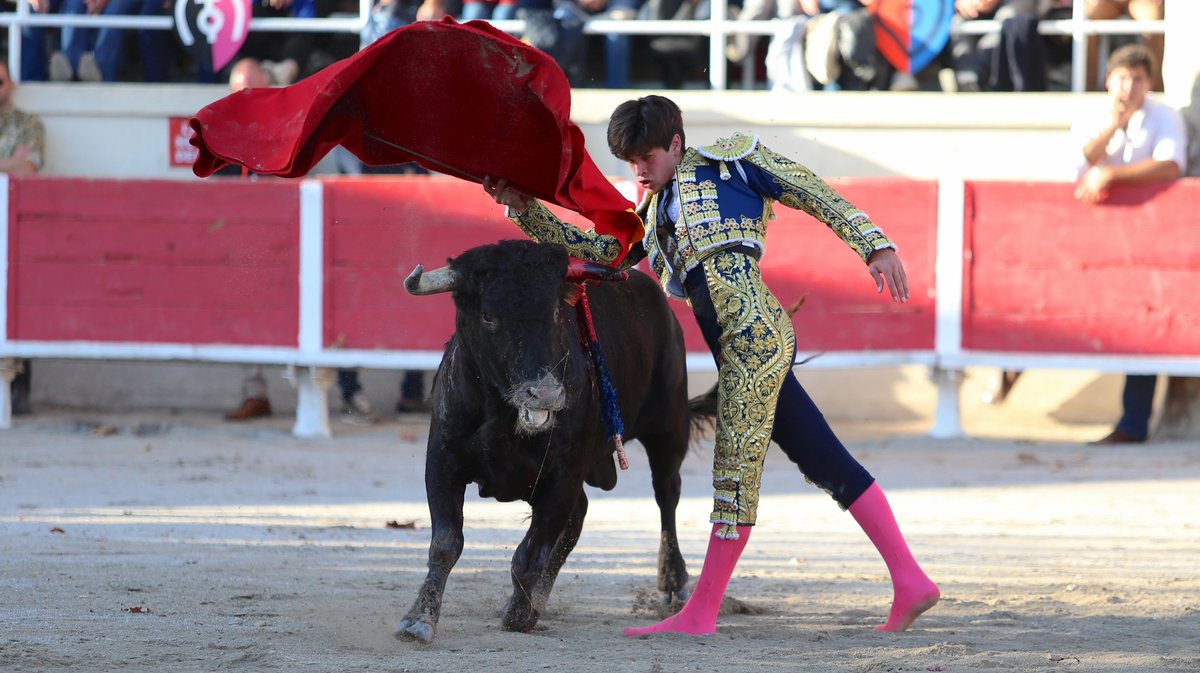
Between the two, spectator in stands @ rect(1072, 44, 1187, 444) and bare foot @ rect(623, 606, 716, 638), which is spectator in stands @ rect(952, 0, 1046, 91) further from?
bare foot @ rect(623, 606, 716, 638)

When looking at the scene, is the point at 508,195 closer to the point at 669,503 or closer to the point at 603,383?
the point at 603,383

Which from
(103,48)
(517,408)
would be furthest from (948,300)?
(103,48)

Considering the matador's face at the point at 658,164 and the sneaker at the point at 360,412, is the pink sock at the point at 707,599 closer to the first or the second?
the matador's face at the point at 658,164

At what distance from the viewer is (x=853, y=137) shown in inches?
322

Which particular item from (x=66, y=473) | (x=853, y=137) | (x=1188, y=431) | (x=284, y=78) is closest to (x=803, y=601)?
(x=66, y=473)

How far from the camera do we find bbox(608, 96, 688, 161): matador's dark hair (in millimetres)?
3316

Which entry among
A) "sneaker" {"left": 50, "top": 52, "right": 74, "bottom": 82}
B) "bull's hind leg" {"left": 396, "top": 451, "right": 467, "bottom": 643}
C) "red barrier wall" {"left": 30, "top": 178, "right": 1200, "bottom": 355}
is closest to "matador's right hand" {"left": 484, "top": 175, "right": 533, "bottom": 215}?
"bull's hind leg" {"left": 396, "top": 451, "right": 467, "bottom": 643}

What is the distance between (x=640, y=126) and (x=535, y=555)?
0.98m

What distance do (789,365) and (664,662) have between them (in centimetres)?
74

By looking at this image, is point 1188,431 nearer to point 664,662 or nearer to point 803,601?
point 803,601

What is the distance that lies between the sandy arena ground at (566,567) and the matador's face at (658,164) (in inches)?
39.1

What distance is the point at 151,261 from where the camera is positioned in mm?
7637

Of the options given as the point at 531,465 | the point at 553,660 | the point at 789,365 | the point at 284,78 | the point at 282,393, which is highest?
the point at 284,78

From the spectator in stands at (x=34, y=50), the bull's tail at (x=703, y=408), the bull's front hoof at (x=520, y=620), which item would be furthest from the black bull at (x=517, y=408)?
the spectator in stands at (x=34, y=50)
